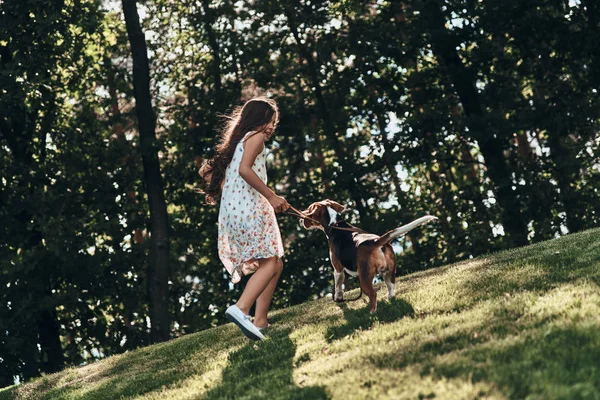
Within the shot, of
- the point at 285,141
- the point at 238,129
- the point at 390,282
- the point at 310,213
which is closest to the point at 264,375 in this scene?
the point at 390,282

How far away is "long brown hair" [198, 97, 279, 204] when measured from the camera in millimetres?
8594

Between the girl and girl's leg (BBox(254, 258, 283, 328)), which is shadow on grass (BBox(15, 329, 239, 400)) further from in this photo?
the girl

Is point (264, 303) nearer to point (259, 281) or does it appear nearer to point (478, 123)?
point (259, 281)

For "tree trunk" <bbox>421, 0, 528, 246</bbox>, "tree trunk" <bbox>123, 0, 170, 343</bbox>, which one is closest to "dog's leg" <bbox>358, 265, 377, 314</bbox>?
"tree trunk" <bbox>123, 0, 170, 343</bbox>

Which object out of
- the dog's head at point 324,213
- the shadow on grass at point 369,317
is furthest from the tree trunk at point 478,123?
the shadow on grass at point 369,317

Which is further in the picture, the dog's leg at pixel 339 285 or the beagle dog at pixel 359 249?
the dog's leg at pixel 339 285

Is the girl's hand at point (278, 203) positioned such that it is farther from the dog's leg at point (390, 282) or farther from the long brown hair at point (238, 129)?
the dog's leg at point (390, 282)

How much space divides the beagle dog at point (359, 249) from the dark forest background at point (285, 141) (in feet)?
31.7

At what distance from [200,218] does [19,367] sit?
5.84 meters

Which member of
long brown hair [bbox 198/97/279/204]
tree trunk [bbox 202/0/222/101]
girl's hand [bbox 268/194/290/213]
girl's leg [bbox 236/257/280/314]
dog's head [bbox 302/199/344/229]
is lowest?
girl's leg [bbox 236/257/280/314]

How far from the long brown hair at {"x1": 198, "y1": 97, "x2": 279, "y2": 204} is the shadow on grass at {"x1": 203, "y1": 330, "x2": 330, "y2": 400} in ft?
5.74

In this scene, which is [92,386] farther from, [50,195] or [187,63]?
[187,63]

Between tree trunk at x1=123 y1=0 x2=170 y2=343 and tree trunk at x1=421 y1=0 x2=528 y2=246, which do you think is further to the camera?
tree trunk at x1=421 y1=0 x2=528 y2=246

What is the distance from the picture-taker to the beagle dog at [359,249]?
8.49 meters
